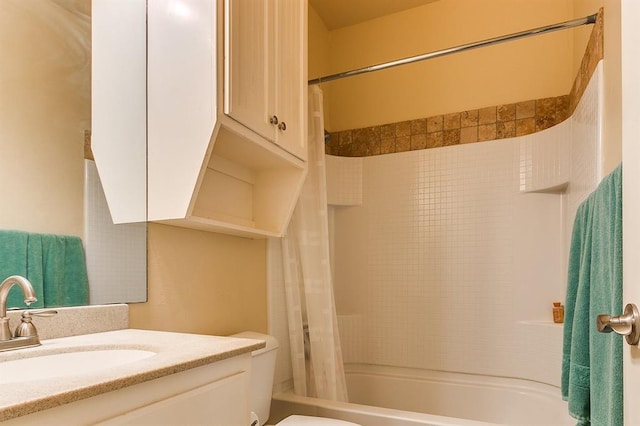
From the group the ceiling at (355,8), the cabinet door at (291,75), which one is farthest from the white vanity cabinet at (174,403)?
the ceiling at (355,8)

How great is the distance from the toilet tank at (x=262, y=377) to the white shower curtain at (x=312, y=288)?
0.35 metres

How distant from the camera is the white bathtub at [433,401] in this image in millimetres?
1802

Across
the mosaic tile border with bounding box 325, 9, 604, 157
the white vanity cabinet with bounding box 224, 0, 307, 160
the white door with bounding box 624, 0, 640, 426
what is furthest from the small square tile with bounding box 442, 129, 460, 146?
the white door with bounding box 624, 0, 640, 426

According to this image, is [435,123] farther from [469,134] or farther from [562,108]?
[562,108]

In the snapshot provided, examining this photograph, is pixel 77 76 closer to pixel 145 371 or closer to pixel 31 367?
pixel 31 367

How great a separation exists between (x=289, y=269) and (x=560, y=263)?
4.95 ft

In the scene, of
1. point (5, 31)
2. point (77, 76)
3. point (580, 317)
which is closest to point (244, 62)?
point (77, 76)

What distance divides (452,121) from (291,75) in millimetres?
1310

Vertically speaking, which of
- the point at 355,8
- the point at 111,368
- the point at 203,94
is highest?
the point at 355,8

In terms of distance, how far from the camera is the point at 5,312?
3.11 ft

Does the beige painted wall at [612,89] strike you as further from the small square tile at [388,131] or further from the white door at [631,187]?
the small square tile at [388,131]

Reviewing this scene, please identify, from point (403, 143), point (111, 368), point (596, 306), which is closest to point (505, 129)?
point (403, 143)

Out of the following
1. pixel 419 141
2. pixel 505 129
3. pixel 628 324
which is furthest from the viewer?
pixel 419 141

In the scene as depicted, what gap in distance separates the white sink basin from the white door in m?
0.99
